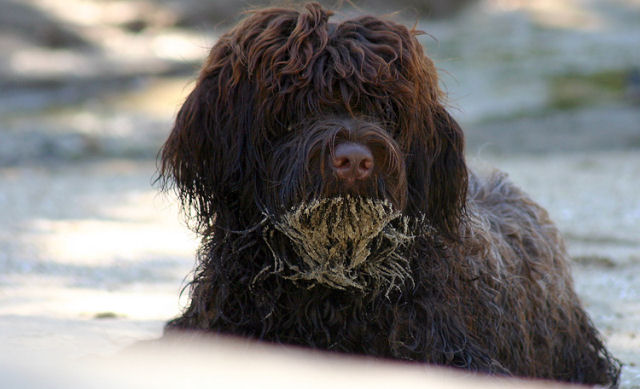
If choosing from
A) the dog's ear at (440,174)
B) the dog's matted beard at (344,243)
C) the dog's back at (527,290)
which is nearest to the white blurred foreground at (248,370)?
the dog's matted beard at (344,243)

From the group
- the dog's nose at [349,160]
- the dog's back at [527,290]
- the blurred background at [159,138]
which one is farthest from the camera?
the blurred background at [159,138]

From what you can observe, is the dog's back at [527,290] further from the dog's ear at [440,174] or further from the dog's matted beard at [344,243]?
the dog's matted beard at [344,243]

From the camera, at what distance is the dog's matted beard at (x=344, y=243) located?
151 inches

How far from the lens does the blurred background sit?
6559mm

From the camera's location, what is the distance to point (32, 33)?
26.0 meters

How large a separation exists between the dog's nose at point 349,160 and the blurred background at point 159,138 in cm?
110

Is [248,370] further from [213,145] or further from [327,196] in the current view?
[213,145]

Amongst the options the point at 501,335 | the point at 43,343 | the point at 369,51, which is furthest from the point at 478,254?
the point at 43,343

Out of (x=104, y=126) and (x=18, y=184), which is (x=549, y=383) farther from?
(x=104, y=126)

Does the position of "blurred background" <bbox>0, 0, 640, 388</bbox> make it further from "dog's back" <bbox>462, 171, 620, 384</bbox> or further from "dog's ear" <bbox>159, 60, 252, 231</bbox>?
Answer: "dog's ear" <bbox>159, 60, 252, 231</bbox>

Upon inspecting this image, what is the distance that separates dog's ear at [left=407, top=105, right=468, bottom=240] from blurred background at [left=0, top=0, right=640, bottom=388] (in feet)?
1.31

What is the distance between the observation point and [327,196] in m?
3.77

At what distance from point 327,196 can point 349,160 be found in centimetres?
18

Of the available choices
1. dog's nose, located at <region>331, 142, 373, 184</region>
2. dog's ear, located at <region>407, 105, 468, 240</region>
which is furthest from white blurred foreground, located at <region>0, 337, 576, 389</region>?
dog's nose, located at <region>331, 142, 373, 184</region>
